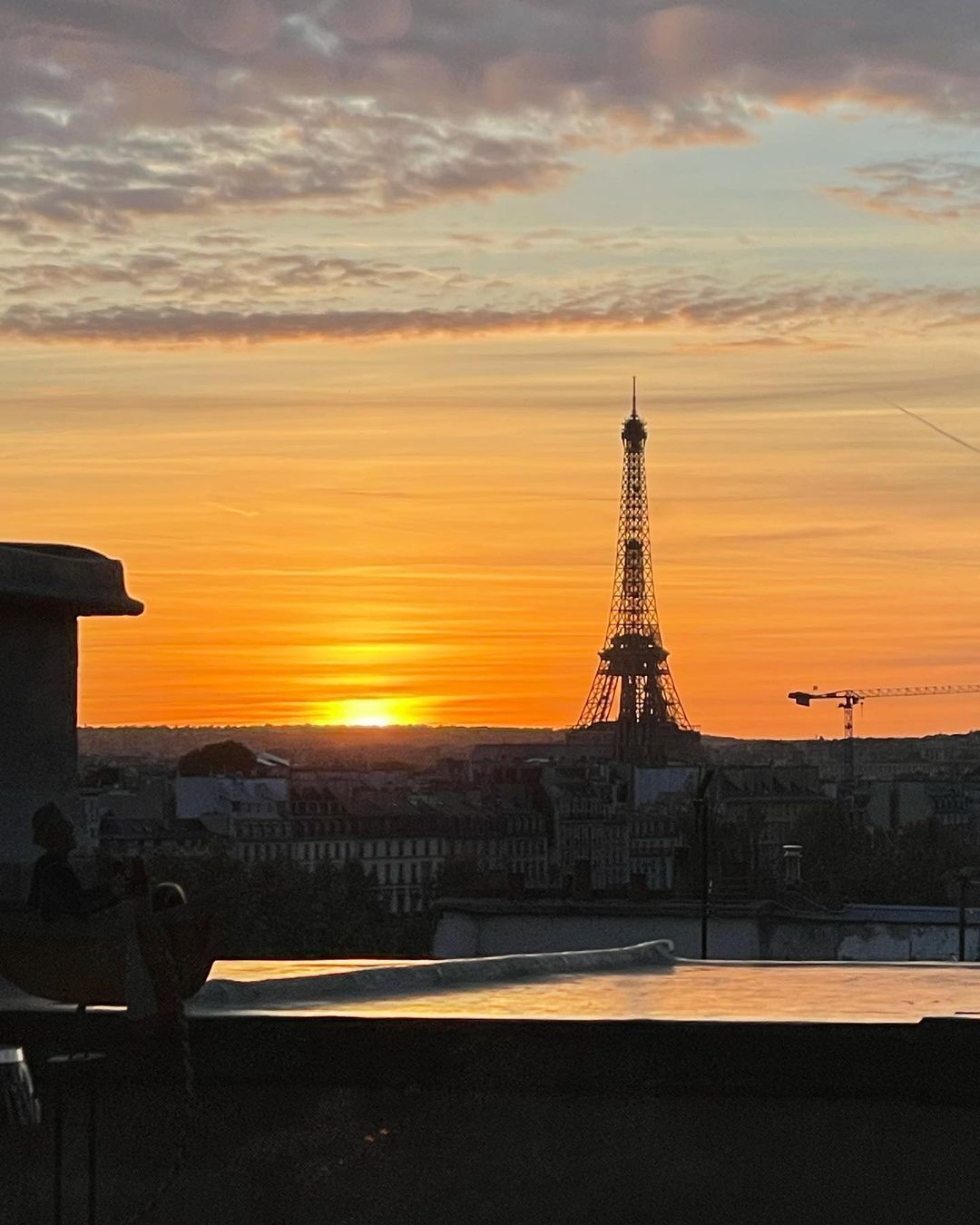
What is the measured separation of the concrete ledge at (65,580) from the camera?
8.09 metres

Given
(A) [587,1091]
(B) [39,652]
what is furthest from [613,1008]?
(B) [39,652]

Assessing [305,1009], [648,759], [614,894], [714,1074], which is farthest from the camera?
[648,759]

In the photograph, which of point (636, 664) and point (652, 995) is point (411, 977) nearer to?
point (652, 995)

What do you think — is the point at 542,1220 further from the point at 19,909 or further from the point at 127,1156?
the point at 19,909

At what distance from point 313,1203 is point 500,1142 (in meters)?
0.54

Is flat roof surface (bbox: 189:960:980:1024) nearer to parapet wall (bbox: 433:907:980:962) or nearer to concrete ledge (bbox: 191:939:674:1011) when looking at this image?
concrete ledge (bbox: 191:939:674:1011)

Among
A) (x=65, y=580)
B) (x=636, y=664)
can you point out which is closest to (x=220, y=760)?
(x=636, y=664)

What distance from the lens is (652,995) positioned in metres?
8.40

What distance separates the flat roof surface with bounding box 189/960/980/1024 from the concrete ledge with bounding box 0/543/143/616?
128 centimetres

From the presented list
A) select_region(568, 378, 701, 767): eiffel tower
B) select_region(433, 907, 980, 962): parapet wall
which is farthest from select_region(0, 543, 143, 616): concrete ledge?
select_region(568, 378, 701, 767): eiffel tower

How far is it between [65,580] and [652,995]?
2.33 m

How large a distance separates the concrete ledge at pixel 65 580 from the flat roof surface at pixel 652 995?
4.21 ft

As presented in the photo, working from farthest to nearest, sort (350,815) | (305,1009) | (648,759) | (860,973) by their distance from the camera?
(648,759)
(350,815)
(860,973)
(305,1009)

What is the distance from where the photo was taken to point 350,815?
147m
